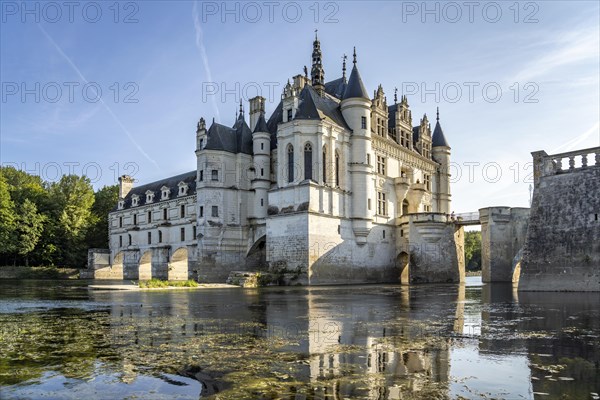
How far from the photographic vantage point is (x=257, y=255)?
54.2 meters

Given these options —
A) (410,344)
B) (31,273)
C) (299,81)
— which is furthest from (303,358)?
(31,273)

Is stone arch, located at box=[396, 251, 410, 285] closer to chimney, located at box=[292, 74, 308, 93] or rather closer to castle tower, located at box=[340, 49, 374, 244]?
castle tower, located at box=[340, 49, 374, 244]

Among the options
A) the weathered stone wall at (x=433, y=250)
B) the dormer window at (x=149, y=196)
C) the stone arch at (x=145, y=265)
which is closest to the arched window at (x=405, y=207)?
the weathered stone wall at (x=433, y=250)

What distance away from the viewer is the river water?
5.98m

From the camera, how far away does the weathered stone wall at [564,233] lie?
23828 millimetres

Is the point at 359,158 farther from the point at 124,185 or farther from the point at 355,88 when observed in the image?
the point at 124,185

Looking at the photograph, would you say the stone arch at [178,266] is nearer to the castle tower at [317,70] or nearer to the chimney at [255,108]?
the chimney at [255,108]

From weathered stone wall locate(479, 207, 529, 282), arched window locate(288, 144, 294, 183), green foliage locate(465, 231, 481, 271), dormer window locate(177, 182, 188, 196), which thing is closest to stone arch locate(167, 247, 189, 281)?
dormer window locate(177, 182, 188, 196)

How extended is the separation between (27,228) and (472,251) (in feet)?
304

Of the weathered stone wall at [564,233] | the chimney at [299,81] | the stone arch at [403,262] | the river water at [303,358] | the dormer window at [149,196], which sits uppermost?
the chimney at [299,81]

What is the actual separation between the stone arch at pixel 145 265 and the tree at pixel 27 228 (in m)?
16.4

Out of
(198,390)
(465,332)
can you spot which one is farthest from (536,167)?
(198,390)

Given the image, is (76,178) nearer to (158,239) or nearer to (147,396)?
(158,239)

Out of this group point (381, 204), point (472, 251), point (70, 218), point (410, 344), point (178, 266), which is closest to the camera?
point (410, 344)
